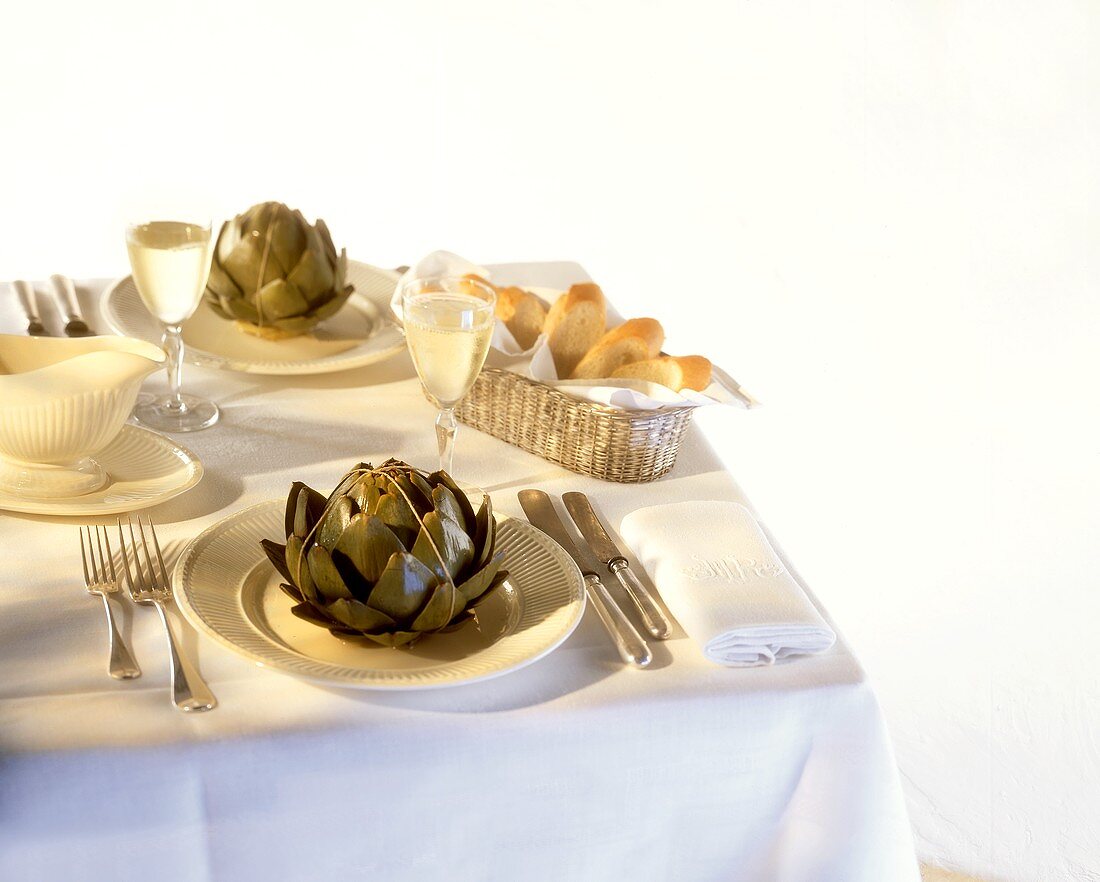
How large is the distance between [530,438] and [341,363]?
257 mm

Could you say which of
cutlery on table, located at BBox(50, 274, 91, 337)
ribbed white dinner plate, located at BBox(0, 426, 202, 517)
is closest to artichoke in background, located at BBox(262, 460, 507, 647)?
ribbed white dinner plate, located at BBox(0, 426, 202, 517)

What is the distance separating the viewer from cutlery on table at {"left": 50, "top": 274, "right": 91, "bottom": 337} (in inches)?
52.4

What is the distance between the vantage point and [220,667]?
0.82m

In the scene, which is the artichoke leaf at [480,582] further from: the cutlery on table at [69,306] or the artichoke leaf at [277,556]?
the cutlery on table at [69,306]

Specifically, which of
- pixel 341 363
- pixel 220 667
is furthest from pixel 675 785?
pixel 341 363

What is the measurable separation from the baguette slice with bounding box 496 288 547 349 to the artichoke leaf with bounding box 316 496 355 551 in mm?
525

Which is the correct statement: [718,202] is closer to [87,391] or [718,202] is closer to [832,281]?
[832,281]

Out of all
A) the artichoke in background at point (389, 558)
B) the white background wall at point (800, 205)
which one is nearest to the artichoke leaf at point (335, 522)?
the artichoke in background at point (389, 558)

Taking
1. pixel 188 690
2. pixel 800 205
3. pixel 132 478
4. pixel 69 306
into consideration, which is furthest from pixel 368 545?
pixel 800 205

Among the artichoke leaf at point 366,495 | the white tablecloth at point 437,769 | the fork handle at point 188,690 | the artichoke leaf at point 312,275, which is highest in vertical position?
the artichoke leaf at point 312,275

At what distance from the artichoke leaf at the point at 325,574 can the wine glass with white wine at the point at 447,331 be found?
31 cm

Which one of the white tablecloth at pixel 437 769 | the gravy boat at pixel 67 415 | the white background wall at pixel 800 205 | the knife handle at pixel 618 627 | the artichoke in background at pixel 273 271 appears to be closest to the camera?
the white tablecloth at pixel 437 769

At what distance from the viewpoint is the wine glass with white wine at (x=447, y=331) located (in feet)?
3.43

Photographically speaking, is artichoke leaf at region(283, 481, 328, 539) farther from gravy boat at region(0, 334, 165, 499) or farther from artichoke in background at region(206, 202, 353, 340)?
artichoke in background at region(206, 202, 353, 340)
